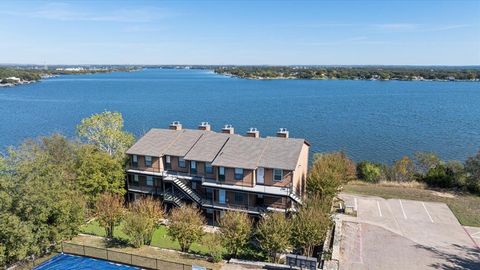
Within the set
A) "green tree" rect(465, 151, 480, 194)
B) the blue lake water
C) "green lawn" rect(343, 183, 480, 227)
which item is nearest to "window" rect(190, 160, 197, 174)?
"green lawn" rect(343, 183, 480, 227)

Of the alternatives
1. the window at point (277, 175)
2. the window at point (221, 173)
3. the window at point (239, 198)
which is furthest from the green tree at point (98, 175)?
the window at point (277, 175)

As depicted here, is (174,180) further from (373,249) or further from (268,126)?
(268,126)

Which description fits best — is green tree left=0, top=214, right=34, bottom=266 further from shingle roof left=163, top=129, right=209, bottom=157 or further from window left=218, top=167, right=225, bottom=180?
window left=218, top=167, right=225, bottom=180

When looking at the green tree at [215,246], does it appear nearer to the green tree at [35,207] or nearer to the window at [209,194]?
the window at [209,194]

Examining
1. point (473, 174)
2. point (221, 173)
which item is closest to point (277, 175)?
point (221, 173)

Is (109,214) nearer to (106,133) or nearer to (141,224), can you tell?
(141,224)

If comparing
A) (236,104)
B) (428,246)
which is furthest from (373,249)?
(236,104)
